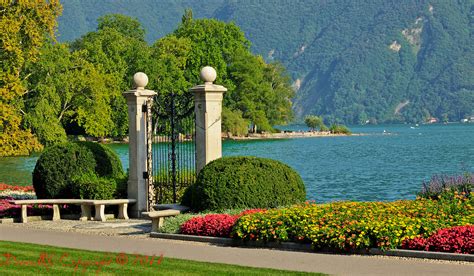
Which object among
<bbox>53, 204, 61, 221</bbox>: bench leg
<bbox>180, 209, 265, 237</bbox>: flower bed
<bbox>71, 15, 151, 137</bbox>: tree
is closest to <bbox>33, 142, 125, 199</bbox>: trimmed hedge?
<bbox>53, 204, 61, 221</bbox>: bench leg

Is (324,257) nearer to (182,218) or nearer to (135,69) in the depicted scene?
(182,218)

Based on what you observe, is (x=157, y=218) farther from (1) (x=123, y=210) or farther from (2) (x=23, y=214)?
(2) (x=23, y=214)

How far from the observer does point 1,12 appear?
42750 millimetres

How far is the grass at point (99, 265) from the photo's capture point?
40.3ft

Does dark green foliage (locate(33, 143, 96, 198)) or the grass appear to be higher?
dark green foliage (locate(33, 143, 96, 198))

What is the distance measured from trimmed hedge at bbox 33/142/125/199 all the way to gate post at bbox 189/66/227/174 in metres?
3.44

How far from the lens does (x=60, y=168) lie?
23.0 meters

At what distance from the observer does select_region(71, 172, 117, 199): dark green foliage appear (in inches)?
876

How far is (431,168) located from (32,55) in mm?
28480

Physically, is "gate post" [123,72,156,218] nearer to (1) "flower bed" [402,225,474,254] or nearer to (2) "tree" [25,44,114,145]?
(1) "flower bed" [402,225,474,254]

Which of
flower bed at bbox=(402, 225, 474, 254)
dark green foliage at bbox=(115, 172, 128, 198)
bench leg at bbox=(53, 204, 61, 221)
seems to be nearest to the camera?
flower bed at bbox=(402, 225, 474, 254)

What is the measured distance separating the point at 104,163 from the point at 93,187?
4.47 feet

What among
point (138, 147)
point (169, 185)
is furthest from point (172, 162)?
point (138, 147)

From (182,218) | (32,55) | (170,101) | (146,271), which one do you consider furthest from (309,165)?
(146,271)
